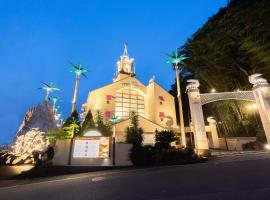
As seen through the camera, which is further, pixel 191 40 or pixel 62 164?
pixel 191 40

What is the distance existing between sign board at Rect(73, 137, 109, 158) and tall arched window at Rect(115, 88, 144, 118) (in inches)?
534

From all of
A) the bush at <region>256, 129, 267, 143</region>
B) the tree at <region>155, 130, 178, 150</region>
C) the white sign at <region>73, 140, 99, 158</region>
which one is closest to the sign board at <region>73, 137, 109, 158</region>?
the white sign at <region>73, 140, 99, 158</region>

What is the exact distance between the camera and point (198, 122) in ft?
42.9

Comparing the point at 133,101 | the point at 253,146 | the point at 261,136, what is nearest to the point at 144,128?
the point at 133,101

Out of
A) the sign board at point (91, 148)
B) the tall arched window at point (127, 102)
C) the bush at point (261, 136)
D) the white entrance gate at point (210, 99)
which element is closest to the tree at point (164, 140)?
the white entrance gate at point (210, 99)

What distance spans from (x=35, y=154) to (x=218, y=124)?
74.7 feet

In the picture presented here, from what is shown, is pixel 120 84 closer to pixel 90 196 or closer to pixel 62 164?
pixel 62 164

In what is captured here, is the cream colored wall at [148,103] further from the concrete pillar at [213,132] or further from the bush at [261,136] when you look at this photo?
the bush at [261,136]

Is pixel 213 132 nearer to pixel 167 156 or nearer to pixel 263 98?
pixel 263 98

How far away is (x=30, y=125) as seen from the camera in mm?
25203

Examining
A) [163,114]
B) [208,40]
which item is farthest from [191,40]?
[163,114]

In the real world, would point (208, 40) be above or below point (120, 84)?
above

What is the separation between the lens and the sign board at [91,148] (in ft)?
36.3

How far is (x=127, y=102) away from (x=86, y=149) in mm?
15099
